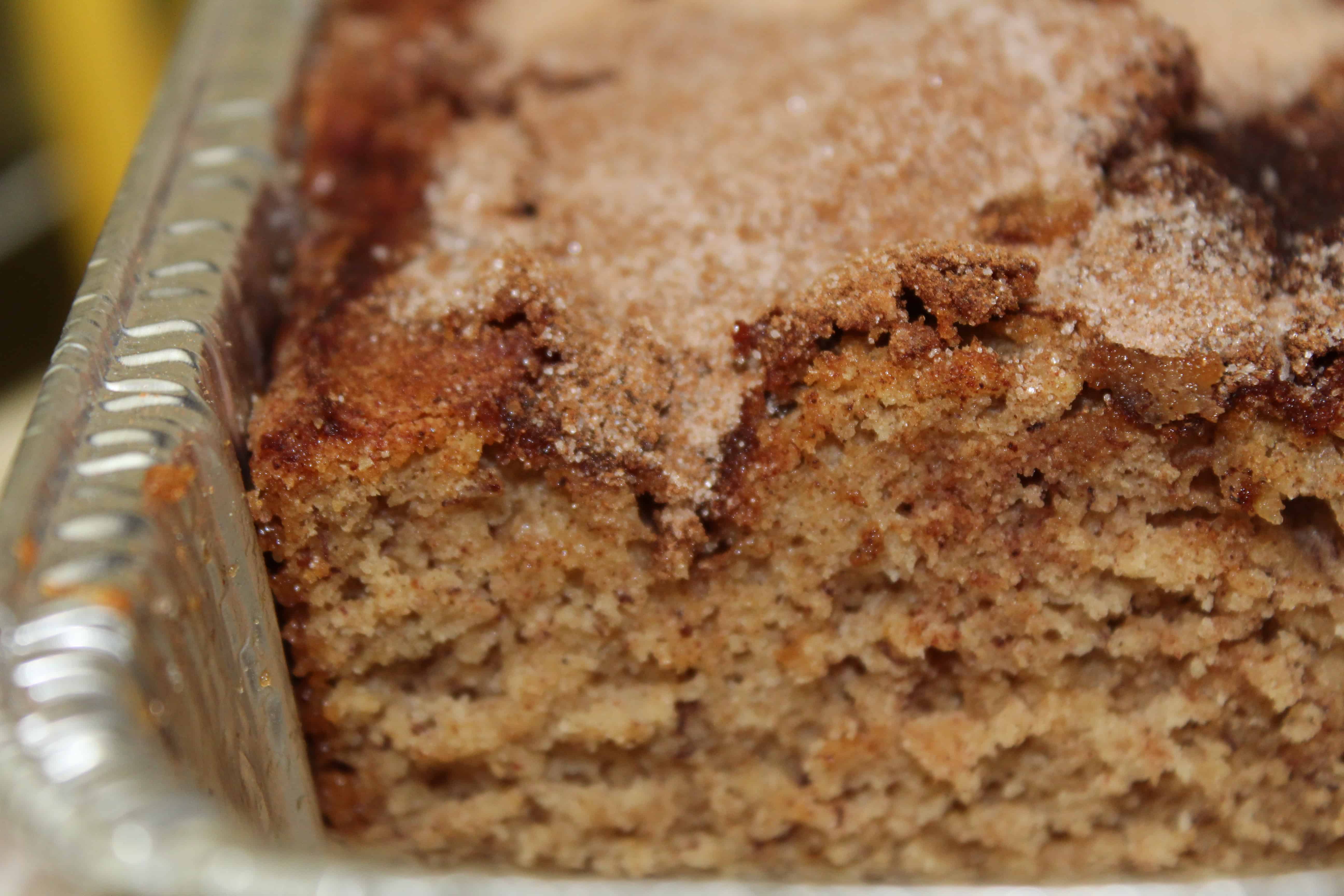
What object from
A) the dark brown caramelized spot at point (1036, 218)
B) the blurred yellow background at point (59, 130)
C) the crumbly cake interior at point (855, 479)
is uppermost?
the dark brown caramelized spot at point (1036, 218)

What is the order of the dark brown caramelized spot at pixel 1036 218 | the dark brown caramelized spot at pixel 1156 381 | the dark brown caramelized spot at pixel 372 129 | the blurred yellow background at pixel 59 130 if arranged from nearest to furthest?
the dark brown caramelized spot at pixel 1156 381
the dark brown caramelized spot at pixel 1036 218
the dark brown caramelized spot at pixel 372 129
the blurred yellow background at pixel 59 130

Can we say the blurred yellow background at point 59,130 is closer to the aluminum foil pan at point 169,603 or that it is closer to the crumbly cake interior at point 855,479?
the aluminum foil pan at point 169,603

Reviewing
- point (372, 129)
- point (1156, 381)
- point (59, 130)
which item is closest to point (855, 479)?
point (1156, 381)

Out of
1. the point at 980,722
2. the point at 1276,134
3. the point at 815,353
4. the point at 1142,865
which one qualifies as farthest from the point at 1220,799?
the point at 1276,134

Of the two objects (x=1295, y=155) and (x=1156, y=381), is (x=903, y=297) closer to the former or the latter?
(x=1156, y=381)

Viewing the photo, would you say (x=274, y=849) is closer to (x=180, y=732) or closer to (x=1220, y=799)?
(x=180, y=732)

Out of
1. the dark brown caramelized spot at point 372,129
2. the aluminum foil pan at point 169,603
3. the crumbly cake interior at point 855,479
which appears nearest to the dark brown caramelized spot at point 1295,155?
the crumbly cake interior at point 855,479
